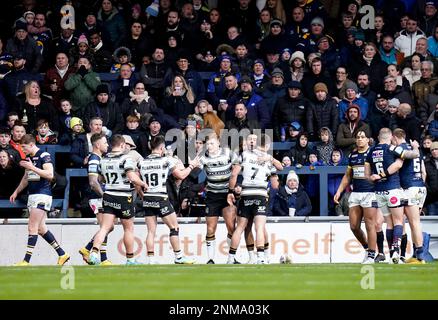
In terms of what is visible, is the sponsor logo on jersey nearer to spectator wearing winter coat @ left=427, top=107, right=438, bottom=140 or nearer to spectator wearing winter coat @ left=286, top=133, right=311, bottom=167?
spectator wearing winter coat @ left=286, top=133, right=311, bottom=167

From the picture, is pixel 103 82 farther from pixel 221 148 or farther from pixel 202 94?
pixel 221 148

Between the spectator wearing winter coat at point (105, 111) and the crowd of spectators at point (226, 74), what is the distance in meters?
0.02

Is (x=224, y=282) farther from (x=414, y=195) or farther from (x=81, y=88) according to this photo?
(x=81, y=88)

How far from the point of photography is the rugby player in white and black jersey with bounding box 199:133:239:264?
19906 millimetres

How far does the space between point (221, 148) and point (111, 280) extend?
4.42 meters

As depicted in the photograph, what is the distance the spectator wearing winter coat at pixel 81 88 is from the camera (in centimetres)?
2350

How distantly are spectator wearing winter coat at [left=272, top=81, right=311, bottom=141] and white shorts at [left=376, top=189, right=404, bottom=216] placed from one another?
146 inches

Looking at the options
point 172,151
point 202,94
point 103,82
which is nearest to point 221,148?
point 172,151

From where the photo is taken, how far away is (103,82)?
2445 centimetres

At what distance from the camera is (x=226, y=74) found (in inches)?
919

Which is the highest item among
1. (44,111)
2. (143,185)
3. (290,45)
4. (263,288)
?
(290,45)

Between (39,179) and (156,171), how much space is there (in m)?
1.97

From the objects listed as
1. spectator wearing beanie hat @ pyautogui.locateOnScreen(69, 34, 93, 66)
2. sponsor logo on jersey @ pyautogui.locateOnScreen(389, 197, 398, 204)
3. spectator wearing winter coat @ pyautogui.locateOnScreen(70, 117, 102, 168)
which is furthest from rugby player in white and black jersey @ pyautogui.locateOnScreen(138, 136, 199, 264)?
spectator wearing beanie hat @ pyautogui.locateOnScreen(69, 34, 93, 66)

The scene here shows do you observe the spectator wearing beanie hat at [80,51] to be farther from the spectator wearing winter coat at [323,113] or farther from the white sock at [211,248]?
the white sock at [211,248]
